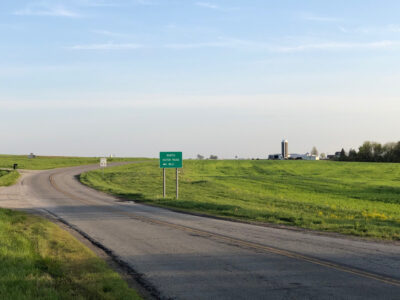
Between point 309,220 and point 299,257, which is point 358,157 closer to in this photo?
point 309,220

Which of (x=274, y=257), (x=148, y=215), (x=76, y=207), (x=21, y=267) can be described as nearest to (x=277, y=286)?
(x=274, y=257)

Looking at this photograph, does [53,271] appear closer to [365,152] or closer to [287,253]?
[287,253]

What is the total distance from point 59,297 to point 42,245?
618 cm

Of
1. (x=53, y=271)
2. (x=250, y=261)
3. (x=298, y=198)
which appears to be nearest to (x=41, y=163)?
(x=298, y=198)

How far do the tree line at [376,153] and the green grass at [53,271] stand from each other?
12869 centimetres

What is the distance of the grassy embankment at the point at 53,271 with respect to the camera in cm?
806

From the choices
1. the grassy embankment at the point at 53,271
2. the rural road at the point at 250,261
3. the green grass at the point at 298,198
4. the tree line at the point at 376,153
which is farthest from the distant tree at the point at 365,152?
the grassy embankment at the point at 53,271

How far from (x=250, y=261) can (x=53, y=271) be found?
4581 millimetres

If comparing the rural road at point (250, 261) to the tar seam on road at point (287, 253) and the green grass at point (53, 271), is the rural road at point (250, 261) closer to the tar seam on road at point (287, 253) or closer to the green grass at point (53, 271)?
the tar seam on road at point (287, 253)

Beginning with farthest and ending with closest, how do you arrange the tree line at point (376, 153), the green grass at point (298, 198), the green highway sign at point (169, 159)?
1. the tree line at point (376, 153)
2. the green highway sign at point (169, 159)
3. the green grass at point (298, 198)

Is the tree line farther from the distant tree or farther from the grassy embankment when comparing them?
the grassy embankment

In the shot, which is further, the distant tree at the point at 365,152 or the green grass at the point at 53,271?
the distant tree at the point at 365,152

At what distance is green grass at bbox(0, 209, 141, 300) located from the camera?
8.05 m

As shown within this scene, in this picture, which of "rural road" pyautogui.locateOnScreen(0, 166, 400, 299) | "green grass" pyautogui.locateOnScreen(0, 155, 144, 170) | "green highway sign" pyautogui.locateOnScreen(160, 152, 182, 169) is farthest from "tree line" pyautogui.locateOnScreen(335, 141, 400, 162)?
"rural road" pyautogui.locateOnScreen(0, 166, 400, 299)
